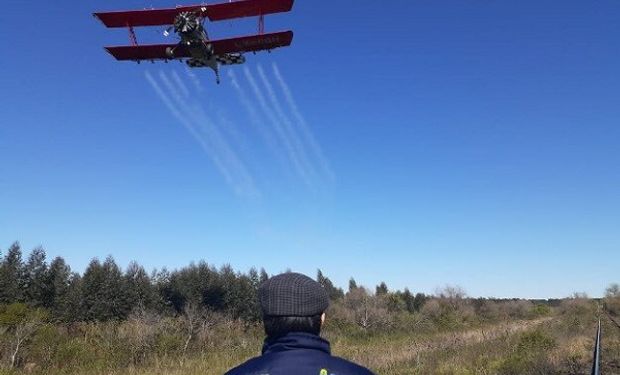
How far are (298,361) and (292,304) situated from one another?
0.25 meters

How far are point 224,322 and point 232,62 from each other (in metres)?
22.4

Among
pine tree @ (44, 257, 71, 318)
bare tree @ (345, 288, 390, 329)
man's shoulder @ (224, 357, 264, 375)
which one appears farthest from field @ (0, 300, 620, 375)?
pine tree @ (44, 257, 71, 318)

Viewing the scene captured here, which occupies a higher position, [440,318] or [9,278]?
[9,278]

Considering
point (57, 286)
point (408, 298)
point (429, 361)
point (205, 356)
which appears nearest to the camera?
point (429, 361)

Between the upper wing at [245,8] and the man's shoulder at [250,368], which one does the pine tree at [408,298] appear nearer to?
the upper wing at [245,8]

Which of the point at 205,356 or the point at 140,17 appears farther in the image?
the point at 205,356

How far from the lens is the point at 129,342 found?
20750 millimetres

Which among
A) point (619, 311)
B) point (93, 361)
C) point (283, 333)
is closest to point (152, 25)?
point (93, 361)

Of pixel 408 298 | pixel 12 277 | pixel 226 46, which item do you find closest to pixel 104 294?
pixel 12 277

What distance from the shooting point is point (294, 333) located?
196 centimetres

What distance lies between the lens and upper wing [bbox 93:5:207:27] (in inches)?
687

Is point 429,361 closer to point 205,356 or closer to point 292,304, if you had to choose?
point 205,356

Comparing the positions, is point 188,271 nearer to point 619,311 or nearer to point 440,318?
point 440,318

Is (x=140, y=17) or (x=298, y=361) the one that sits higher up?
(x=140, y=17)
